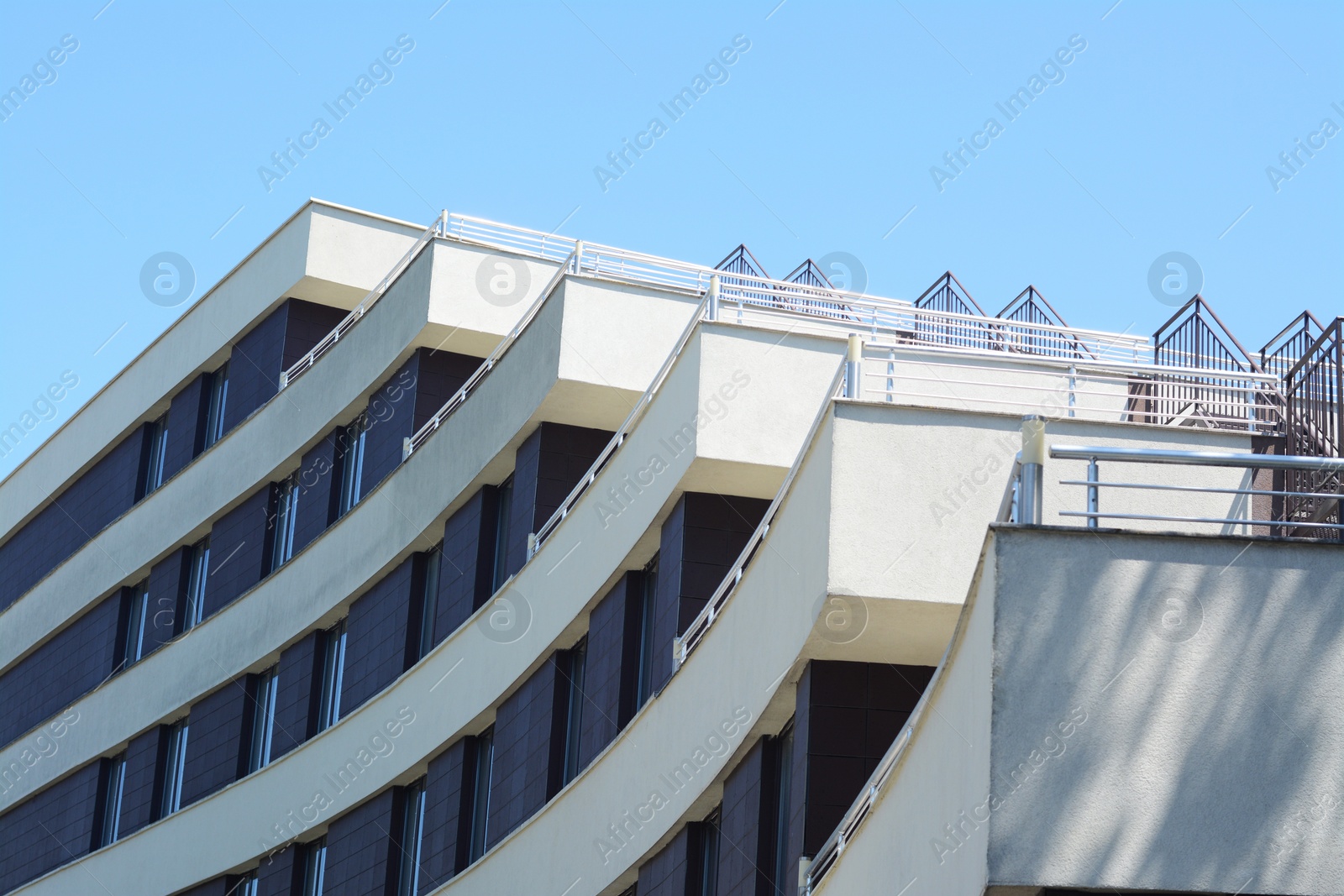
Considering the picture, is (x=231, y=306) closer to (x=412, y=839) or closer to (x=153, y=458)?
(x=153, y=458)

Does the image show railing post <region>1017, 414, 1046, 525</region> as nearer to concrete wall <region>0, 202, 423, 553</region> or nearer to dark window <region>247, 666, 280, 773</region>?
dark window <region>247, 666, 280, 773</region>

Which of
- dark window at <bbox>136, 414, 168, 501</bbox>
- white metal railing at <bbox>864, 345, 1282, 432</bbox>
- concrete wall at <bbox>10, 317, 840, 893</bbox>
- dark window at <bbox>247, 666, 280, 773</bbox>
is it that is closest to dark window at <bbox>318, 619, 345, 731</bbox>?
concrete wall at <bbox>10, 317, 840, 893</bbox>

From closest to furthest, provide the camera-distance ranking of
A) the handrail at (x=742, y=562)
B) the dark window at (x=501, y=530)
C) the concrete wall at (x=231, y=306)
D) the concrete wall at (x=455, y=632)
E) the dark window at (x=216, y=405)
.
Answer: the handrail at (x=742, y=562)
the concrete wall at (x=455, y=632)
the dark window at (x=501, y=530)
the concrete wall at (x=231, y=306)
the dark window at (x=216, y=405)

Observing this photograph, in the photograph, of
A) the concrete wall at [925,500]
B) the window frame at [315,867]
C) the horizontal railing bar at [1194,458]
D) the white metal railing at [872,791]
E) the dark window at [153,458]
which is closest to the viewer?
the horizontal railing bar at [1194,458]

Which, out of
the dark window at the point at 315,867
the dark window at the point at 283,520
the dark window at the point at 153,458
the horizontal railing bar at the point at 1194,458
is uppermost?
the dark window at the point at 153,458

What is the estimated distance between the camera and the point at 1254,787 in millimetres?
10172

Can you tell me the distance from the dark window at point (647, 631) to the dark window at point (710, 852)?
2051 millimetres

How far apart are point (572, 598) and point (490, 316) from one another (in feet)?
22.3

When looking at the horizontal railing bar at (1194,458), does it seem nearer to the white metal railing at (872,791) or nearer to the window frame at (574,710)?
the white metal railing at (872,791)

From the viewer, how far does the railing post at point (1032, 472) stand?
1091 cm

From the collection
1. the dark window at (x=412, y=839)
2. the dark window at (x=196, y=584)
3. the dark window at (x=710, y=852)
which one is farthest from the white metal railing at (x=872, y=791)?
the dark window at (x=196, y=584)

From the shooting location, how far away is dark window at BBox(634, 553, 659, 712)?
2084 cm

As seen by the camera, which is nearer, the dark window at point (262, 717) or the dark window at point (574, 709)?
the dark window at point (574, 709)

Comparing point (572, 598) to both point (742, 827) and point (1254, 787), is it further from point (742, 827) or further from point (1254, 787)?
point (1254, 787)
